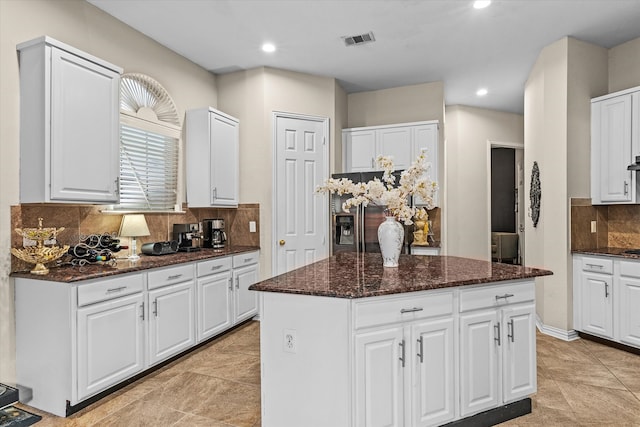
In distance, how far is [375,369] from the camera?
1.95 metres

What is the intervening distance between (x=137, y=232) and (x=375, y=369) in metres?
2.39

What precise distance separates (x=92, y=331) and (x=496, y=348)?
8.35 ft

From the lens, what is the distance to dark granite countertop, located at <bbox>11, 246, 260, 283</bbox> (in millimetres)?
2488

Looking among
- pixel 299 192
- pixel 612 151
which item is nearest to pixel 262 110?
pixel 299 192

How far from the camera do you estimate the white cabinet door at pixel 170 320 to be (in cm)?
304

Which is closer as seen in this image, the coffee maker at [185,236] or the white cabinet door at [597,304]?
the white cabinet door at [597,304]

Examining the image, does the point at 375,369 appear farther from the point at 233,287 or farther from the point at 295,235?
the point at 295,235

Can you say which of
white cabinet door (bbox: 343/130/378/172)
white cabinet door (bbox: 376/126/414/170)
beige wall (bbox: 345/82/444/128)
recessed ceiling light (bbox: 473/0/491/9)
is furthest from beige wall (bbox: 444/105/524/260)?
recessed ceiling light (bbox: 473/0/491/9)

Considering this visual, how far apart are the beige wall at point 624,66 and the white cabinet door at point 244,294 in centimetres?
443

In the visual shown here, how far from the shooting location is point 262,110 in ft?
15.3

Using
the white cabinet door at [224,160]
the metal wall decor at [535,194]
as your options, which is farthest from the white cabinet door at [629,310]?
the white cabinet door at [224,160]

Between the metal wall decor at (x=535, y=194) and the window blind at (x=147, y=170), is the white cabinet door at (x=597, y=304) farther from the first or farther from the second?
the window blind at (x=147, y=170)

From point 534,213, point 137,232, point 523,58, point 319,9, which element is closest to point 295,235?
point 137,232

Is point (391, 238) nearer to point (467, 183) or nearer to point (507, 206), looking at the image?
point (467, 183)
